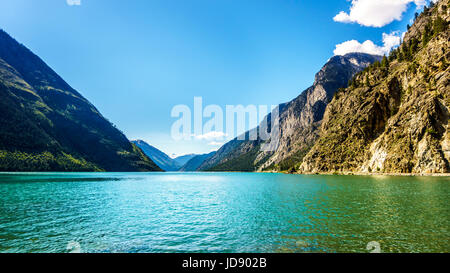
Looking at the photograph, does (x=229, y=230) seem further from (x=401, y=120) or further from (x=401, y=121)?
(x=401, y=120)

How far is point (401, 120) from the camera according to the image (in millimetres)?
135875

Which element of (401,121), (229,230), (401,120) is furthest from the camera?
(401,120)

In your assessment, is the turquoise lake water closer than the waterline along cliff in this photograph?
Yes

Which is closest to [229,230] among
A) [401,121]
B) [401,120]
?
[401,121]

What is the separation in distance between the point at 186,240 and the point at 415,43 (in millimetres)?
231094

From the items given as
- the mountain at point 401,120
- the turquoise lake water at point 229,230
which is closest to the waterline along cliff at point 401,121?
the mountain at point 401,120

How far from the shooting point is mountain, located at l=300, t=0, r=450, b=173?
115 metres

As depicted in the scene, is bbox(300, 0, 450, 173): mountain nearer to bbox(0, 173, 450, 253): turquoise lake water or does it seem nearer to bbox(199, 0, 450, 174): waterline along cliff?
bbox(199, 0, 450, 174): waterline along cliff

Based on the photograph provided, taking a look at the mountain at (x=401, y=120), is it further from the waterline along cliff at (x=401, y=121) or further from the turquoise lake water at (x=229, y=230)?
the turquoise lake water at (x=229, y=230)

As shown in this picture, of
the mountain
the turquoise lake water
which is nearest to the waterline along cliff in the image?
the mountain

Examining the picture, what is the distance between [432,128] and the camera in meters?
114

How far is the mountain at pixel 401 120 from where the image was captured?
378 ft

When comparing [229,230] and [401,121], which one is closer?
[229,230]
